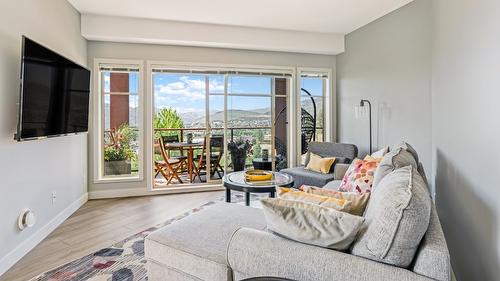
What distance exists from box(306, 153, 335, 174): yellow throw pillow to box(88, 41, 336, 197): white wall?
1913mm

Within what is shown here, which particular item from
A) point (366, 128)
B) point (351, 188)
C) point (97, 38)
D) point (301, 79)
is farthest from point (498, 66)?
point (97, 38)

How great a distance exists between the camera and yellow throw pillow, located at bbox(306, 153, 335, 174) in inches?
171

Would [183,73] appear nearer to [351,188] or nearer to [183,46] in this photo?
[183,46]

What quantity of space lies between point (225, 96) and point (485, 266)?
166 inches

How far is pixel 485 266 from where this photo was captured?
66.0 inches

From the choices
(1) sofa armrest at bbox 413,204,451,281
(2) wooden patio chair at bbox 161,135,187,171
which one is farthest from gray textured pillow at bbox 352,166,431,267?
(2) wooden patio chair at bbox 161,135,187,171

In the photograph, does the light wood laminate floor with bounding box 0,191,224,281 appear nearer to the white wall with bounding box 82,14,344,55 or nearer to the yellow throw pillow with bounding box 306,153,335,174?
the yellow throw pillow with bounding box 306,153,335,174

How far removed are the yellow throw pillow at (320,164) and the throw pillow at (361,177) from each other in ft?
3.63

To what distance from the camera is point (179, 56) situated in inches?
190

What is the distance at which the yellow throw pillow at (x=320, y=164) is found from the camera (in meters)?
4.34

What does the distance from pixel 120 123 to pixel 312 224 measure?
4.17 m

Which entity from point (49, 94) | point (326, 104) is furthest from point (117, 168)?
point (326, 104)

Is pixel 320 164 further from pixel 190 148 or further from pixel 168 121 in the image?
pixel 168 121

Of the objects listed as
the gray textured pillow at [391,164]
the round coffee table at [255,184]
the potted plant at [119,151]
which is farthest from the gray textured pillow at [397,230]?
the potted plant at [119,151]
